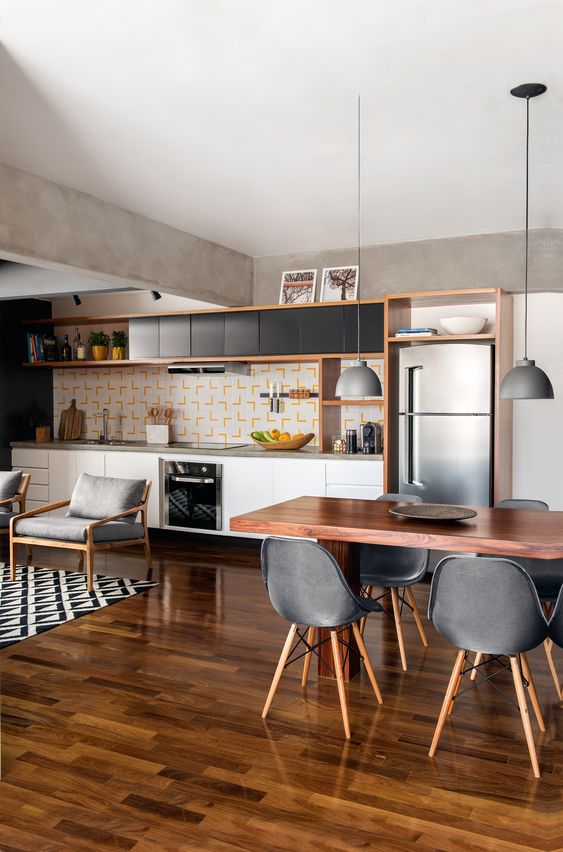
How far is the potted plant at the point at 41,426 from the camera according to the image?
26.2 ft

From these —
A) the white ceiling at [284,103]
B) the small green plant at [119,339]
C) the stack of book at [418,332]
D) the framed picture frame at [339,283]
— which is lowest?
the stack of book at [418,332]

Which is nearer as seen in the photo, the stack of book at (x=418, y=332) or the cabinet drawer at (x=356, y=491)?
the stack of book at (x=418, y=332)

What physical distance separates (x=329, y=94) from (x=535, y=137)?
4.21ft

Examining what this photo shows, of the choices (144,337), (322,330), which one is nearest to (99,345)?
(144,337)

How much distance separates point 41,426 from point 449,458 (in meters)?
4.69

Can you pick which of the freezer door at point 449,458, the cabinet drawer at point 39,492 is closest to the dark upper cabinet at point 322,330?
the freezer door at point 449,458

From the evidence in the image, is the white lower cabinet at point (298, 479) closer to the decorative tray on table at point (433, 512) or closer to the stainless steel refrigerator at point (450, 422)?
the stainless steel refrigerator at point (450, 422)

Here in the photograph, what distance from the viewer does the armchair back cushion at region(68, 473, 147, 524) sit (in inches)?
239

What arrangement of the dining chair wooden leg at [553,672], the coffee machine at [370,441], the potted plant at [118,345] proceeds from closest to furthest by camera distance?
the dining chair wooden leg at [553,672]
the coffee machine at [370,441]
the potted plant at [118,345]

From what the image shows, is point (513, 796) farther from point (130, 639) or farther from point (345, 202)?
point (345, 202)

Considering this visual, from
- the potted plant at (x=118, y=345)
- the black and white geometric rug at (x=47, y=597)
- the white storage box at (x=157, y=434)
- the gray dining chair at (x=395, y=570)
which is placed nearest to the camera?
the gray dining chair at (x=395, y=570)

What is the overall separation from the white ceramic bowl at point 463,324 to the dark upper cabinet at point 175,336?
2.57 metres

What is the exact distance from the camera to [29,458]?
7.72 meters

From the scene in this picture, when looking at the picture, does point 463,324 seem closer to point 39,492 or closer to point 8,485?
point 8,485
